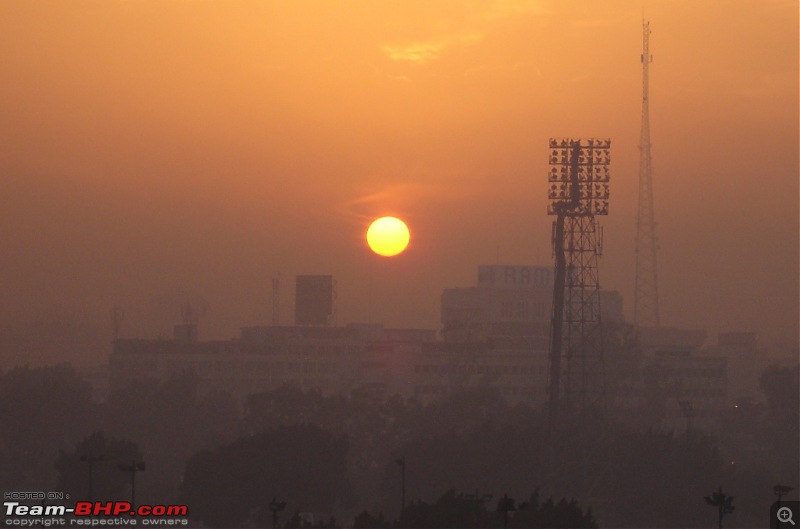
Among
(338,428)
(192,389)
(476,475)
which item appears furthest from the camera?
(192,389)

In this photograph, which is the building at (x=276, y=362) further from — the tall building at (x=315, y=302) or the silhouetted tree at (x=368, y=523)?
the silhouetted tree at (x=368, y=523)

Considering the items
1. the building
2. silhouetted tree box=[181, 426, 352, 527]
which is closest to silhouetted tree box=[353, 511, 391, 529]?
silhouetted tree box=[181, 426, 352, 527]

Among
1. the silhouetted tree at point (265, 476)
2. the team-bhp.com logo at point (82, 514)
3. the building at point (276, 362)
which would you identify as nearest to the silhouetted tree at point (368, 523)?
the team-bhp.com logo at point (82, 514)

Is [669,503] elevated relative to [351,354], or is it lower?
lower

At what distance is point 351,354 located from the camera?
526ft

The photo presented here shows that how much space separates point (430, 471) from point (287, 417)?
1097 inches

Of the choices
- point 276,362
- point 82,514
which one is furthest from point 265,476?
point 276,362

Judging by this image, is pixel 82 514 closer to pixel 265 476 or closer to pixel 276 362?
pixel 265 476

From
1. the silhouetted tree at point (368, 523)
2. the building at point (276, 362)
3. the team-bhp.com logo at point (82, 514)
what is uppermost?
the building at point (276, 362)

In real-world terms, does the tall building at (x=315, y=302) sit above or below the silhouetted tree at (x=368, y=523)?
above

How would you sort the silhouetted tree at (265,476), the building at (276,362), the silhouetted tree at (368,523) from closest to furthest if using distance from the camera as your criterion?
the silhouetted tree at (368,523)
the silhouetted tree at (265,476)
the building at (276,362)

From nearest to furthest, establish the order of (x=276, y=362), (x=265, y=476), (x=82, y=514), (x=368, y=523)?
1. (x=368, y=523)
2. (x=82, y=514)
3. (x=265, y=476)
4. (x=276, y=362)

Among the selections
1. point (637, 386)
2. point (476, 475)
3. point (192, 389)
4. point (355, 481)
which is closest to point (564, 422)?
point (476, 475)

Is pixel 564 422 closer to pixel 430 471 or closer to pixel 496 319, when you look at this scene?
pixel 430 471
